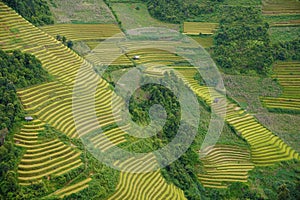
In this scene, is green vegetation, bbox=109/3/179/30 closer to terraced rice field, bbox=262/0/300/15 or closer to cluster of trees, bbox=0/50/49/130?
terraced rice field, bbox=262/0/300/15

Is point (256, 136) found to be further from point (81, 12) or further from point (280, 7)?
point (81, 12)

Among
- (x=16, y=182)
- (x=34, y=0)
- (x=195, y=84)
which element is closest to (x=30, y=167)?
(x=16, y=182)

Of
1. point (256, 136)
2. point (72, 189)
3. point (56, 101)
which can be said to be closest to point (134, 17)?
point (256, 136)

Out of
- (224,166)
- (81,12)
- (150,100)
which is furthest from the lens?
(81,12)

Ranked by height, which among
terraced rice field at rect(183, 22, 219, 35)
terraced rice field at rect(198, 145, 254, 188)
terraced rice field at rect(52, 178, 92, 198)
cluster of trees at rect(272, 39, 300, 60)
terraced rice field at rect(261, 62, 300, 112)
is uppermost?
terraced rice field at rect(52, 178, 92, 198)

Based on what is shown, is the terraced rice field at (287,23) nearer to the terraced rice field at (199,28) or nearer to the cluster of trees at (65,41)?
the terraced rice field at (199,28)

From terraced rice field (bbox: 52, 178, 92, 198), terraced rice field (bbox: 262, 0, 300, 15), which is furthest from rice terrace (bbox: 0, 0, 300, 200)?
terraced rice field (bbox: 262, 0, 300, 15)
